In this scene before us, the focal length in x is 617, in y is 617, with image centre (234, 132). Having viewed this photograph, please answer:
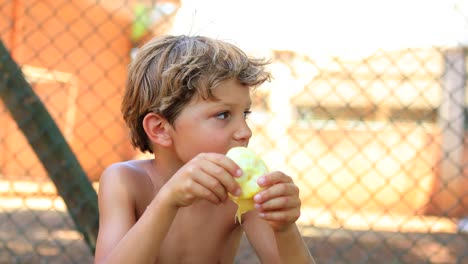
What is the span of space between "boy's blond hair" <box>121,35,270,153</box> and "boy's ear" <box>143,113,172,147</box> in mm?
22

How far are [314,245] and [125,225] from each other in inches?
156

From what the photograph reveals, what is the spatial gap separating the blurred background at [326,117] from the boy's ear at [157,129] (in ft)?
7.68

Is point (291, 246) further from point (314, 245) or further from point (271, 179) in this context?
point (314, 245)

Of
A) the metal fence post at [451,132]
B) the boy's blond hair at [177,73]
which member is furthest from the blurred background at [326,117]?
the boy's blond hair at [177,73]

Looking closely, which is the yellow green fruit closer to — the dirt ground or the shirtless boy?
the shirtless boy

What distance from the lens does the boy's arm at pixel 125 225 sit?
Result: 52.6 inches

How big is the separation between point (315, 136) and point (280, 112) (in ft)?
2.56

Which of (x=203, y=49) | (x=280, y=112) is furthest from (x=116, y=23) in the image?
(x=203, y=49)

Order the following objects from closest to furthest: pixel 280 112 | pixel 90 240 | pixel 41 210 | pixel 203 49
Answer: pixel 203 49
pixel 90 240
pixel 41 210
pixel 280 112

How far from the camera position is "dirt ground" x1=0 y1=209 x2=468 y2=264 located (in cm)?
407

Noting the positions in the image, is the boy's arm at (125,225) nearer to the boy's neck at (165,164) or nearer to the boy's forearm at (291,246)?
the boy's neck at (165,164)

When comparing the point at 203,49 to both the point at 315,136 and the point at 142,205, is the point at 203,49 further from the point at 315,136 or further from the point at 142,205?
the point at 315,136

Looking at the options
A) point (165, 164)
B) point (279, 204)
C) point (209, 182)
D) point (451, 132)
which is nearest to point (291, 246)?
point (279, 204)

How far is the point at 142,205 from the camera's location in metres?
1.65
